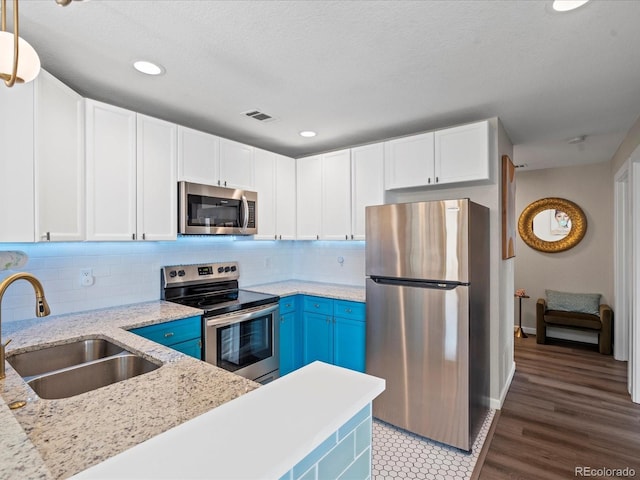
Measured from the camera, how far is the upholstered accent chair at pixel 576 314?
4.18m

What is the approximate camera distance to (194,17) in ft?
5.06

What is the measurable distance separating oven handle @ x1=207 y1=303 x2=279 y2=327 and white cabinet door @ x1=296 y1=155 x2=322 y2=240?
955mm

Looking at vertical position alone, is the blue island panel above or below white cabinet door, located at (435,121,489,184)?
below

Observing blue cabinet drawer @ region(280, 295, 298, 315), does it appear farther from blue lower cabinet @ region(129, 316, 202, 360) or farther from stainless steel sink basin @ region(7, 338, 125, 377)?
stainless steel sink basin @ region(7, 338, 125, 377)

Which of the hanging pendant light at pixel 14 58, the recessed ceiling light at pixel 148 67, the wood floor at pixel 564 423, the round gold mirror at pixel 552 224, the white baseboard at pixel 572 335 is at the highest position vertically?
the recessed ceiling light at pixel 148 67

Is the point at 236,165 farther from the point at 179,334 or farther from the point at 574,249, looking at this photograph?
the point at 574,249

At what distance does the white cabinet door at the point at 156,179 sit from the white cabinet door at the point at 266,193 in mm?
857

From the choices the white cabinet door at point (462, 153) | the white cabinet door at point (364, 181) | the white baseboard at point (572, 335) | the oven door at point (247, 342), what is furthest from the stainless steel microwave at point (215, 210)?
the white baseboard at point (572, 335)

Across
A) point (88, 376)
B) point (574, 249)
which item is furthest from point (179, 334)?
point (574, 249)

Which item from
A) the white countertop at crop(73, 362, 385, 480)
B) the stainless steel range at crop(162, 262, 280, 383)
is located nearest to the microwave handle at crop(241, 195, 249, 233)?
the stainless steel range at crop(162, 262, 280, 383)

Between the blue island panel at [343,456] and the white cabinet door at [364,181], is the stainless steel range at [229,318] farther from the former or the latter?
the blue island panel at [343,456]

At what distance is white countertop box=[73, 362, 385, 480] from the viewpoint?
562 millimetres

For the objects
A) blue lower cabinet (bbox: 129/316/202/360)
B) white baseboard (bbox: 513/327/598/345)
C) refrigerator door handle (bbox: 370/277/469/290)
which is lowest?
white baseboard (bbox: 513/327/598/345)

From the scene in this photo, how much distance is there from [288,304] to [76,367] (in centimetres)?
190
